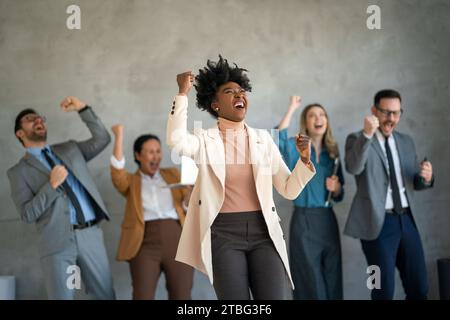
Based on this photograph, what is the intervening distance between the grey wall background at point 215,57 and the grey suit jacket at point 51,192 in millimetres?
316

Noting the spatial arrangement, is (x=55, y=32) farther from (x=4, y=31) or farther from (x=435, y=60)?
(x=435, y=60)

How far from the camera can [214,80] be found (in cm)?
282

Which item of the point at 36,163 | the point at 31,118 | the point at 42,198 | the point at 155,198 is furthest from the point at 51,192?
the point at 155,198

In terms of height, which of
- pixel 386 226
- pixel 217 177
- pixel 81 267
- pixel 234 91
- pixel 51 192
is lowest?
pixel 81 267

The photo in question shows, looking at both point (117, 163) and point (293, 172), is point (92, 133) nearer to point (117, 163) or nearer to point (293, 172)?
point (117, 163)

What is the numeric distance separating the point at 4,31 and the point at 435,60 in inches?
113

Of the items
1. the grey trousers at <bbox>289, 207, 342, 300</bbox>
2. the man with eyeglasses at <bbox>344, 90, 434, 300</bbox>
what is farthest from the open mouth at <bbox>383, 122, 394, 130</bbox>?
the grey trousers at <bbox>289, 207, 342, 300</bbox>

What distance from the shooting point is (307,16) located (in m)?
4.37

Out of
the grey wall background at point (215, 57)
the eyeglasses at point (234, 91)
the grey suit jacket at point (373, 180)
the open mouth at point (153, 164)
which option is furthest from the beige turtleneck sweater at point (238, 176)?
the open mouth at point (153, 164)

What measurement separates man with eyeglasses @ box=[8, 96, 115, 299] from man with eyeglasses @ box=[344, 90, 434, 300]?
1.68 metres

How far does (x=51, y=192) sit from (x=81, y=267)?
525mm

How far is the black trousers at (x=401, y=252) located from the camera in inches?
175

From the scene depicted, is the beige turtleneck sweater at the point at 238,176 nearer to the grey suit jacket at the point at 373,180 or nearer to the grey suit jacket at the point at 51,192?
the grey suit jacket at the point at 373,180
